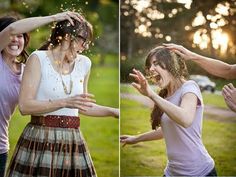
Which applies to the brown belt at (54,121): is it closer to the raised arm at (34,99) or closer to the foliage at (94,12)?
the raised arm at (34,99)

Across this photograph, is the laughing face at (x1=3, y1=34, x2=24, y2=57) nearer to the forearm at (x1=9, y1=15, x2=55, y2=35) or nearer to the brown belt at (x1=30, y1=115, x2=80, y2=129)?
the forearm at (x1=9, y1=15, x2=55, y2=35)

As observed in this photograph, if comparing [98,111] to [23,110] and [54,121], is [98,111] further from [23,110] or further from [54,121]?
[23,110]

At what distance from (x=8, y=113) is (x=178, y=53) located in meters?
0.83

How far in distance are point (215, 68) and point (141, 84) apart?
14.6 inches

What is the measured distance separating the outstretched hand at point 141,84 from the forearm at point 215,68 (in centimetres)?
27

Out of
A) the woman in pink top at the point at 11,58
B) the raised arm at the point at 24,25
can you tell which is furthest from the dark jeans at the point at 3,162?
the raised arm at the point at 24,25

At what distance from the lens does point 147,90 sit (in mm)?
2221

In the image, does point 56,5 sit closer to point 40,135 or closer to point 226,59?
point 40,135

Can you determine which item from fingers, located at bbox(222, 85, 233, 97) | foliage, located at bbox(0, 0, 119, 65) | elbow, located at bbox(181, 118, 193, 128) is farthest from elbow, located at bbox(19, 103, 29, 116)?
fingers, located at bbox(222, 85, 233, 97)

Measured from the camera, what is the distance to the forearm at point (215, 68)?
234 cm

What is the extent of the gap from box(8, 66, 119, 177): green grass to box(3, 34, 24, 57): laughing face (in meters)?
0.31

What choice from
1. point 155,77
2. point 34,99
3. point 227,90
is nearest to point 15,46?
point 34,99

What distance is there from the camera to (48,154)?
2.17 meters

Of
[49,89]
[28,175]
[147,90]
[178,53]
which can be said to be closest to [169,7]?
[178,53]
